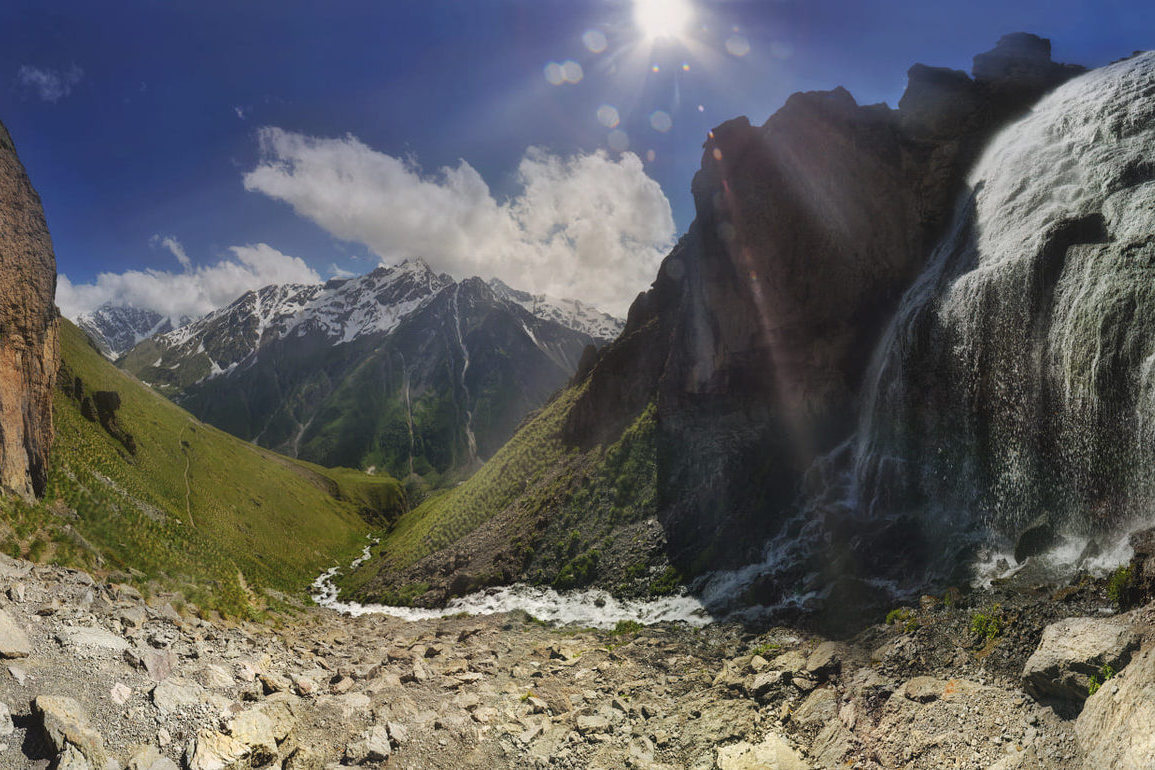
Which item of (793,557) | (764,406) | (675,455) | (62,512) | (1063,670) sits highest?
(764,406)

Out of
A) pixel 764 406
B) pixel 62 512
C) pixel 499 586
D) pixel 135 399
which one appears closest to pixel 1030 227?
pixel 764 406

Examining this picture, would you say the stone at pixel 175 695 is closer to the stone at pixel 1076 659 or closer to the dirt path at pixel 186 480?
the stone at pixel 1076 659

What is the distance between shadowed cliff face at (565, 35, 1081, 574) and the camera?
37.5m

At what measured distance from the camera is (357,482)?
528 feet

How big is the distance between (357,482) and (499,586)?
138104mm

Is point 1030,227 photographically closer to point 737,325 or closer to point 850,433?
point 850,433

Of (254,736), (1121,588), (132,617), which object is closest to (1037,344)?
(1121,588)

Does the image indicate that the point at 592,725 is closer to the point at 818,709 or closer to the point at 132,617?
the point at 818,709

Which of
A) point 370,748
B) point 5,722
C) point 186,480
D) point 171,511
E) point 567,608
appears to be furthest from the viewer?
point 186,480

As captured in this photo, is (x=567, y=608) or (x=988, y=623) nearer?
(x=988, y=623)

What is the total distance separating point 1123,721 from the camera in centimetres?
947

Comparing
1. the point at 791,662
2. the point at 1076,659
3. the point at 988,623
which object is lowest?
the point at 791,662

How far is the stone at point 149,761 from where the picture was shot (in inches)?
368

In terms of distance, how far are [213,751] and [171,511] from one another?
47138 millimetres
